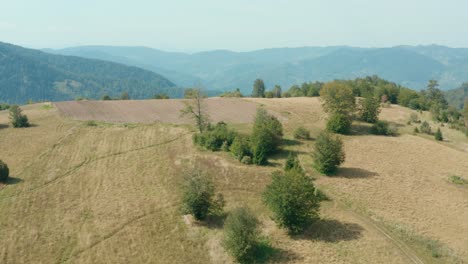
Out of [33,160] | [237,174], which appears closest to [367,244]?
[237,174]

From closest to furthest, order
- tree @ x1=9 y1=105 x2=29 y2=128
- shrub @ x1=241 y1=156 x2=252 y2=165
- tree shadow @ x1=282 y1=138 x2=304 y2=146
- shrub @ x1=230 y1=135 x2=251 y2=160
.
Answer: shrub @ x1=241 y1=156 x2=252 y2=165
shrub @ x1=230 y1=135 x2=251 y2=160
tree shadow @ x1=282 y1=138 x2=304 y2=146
tree @ x1=9 y1=105 x2=29 y2=128

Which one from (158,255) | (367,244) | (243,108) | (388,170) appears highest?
(243,108)

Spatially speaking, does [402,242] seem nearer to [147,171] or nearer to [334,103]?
[147,171]

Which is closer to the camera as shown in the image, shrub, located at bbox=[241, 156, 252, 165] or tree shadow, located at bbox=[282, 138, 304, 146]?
shrub, located at bbox=[241, 156, 252, 165]

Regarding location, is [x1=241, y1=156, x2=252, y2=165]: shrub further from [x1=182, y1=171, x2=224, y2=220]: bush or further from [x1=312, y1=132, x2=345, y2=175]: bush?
[x1=182, y1=171, x2=224, y2=220]: bush

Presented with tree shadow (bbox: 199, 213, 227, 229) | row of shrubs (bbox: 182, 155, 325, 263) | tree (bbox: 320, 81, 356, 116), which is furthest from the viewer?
tree (bbox: 320, 81, 356, 116)

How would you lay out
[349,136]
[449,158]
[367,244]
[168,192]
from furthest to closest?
1. [349,136]
2. [449,158]
3. [168,192]
4. [367,244]

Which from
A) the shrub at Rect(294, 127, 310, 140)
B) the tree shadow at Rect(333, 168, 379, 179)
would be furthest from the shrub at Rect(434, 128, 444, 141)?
the shrub at Rect(294, 127, 310, 140)

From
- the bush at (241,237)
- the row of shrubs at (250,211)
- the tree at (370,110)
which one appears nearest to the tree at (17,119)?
the row of shrubs at (250,211)
